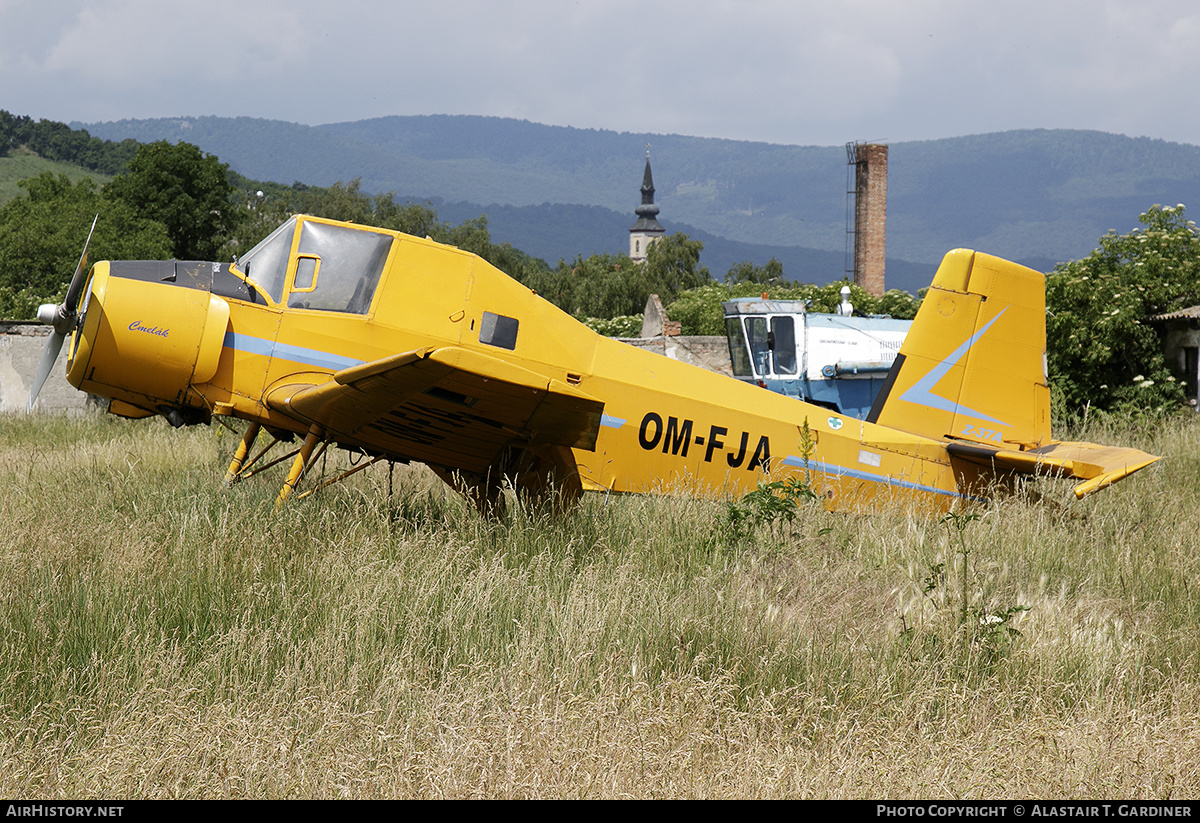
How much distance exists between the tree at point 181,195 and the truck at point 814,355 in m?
42.8

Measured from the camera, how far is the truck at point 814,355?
52.1 feet

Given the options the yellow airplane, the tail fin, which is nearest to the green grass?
the yellow airplane

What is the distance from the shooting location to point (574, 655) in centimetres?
404

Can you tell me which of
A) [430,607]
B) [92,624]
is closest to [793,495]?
[430,607]

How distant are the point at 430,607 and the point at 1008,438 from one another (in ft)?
17.6

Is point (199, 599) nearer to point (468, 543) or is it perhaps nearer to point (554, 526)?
point (468, 543)

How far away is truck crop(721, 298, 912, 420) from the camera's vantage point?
1588 centimetres

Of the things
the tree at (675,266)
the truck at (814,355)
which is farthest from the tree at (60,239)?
the tree at (675,266)

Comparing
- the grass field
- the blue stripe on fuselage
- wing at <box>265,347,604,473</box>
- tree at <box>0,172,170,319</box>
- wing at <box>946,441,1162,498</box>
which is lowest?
the grass field

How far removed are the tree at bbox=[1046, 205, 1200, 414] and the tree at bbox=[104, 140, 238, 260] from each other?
46.3 m

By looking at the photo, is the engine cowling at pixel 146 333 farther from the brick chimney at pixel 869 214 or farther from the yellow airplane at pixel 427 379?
the brick chimney at pixel 869 214

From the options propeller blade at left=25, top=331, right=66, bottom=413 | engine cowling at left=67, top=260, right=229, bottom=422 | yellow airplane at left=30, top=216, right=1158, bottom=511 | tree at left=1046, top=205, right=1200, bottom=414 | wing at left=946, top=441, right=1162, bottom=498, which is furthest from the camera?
tree at left=1046, top=205, right=1200, bottom=414

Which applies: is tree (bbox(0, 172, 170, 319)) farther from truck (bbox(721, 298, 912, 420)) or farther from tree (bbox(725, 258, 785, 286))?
tree (bbox(725, 258, 785, 286))
